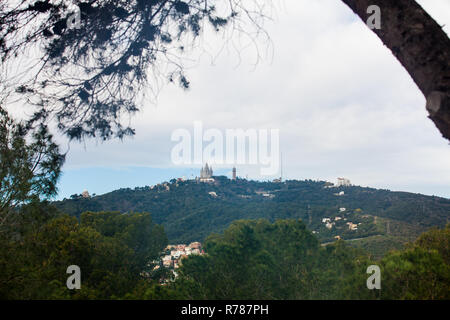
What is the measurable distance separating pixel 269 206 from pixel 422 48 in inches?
124

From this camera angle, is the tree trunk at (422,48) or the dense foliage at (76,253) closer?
the tree trunk at (422,48)

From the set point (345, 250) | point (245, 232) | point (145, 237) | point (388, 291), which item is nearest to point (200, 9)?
point (245, 232)

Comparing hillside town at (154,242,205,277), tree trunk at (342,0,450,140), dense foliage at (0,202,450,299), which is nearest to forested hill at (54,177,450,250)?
hillside town at (154,242,205,277)

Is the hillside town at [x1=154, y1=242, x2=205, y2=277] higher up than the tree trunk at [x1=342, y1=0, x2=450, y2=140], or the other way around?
the tree trunk at [x1=342, y1=0, x2=450, y2=140]

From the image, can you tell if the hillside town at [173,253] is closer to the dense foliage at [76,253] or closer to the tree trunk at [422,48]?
the dense foliage at [76,253]

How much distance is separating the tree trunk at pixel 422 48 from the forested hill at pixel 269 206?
201cm

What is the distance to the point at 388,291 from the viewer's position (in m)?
1.87

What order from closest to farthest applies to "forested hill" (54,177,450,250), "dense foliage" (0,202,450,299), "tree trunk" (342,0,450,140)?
"tree trunk" (342,0,450,140)
"dense foliage" (0,202,450,299)
"forested hill" (54,177,450,250)

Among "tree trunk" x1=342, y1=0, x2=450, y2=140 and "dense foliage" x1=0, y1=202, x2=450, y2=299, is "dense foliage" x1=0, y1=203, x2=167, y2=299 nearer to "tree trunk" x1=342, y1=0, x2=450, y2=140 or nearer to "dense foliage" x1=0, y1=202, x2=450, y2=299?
"dense foliage" x1=0, y1=202, x2=450, y2=299

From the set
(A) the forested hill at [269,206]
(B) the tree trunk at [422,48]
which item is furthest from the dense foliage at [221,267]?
(B) the tree trunk at [422,48]

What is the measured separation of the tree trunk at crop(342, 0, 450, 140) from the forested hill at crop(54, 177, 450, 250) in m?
2.01

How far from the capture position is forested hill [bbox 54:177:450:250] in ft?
13.0

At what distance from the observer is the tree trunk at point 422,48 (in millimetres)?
1239
